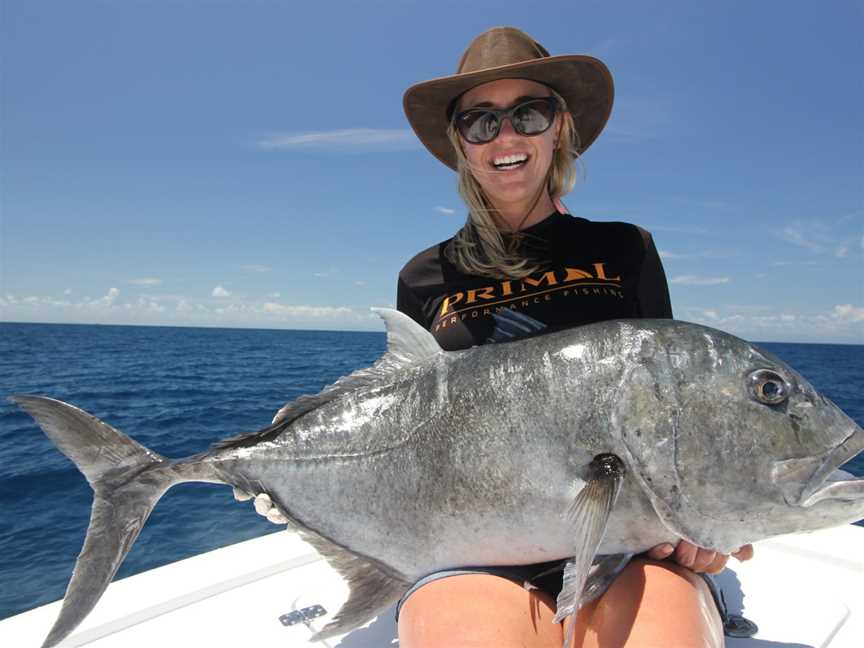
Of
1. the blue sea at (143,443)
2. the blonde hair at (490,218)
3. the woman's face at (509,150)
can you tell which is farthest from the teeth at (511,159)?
the blue sea at (143,443)

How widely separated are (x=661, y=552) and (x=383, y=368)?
4.34 ft

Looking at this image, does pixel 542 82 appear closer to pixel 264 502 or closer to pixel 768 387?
pixel 768 387

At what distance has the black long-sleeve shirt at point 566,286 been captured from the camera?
267cm

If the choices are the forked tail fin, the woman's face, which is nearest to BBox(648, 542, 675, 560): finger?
the woman's face

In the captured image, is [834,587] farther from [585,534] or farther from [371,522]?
[371,522]

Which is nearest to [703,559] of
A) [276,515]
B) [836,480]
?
[836,480]

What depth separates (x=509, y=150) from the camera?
2.80 m

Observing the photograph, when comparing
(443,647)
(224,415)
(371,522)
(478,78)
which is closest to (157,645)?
(371,522)

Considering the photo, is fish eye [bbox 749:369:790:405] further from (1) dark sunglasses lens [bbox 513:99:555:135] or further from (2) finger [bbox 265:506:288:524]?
(2) finger [bbox 265:506:288:524]

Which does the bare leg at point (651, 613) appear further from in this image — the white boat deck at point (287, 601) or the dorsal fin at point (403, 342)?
the dorsal fin at point (403, 342)

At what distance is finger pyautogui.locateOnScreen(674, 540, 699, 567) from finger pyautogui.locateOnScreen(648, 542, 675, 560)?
3cm

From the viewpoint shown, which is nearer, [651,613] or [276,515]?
[651,613]

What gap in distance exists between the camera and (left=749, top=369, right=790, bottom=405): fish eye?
72.4 inches

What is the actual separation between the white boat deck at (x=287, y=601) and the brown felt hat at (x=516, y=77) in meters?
2.95
